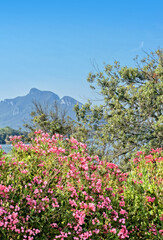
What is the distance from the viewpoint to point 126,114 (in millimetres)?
10969

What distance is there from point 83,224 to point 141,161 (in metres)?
2.85

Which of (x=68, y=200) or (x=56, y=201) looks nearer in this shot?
(x=56, y=201)

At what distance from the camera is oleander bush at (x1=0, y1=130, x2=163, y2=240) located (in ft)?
11.9

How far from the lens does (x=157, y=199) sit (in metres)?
4.75

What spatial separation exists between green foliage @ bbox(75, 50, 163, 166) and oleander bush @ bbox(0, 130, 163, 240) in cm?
543

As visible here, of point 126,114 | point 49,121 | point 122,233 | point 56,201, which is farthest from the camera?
point 49,121

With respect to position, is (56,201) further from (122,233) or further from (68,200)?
(122,233)

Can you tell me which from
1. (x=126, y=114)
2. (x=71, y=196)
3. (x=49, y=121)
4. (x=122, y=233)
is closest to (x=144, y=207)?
(x=122, y=233)

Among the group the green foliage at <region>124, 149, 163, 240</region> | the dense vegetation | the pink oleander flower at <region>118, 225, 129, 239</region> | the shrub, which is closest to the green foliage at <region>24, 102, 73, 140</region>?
the dense vegetation

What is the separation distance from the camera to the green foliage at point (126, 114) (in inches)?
417

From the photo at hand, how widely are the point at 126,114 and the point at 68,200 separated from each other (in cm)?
741

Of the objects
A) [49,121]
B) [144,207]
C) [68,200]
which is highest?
A: [49,121]

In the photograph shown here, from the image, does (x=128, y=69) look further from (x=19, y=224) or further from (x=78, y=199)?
(x=19, y=224)

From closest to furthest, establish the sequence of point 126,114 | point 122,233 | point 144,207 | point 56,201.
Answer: point 56,201 → point 122,233 → point 144,207 → point 126,114
